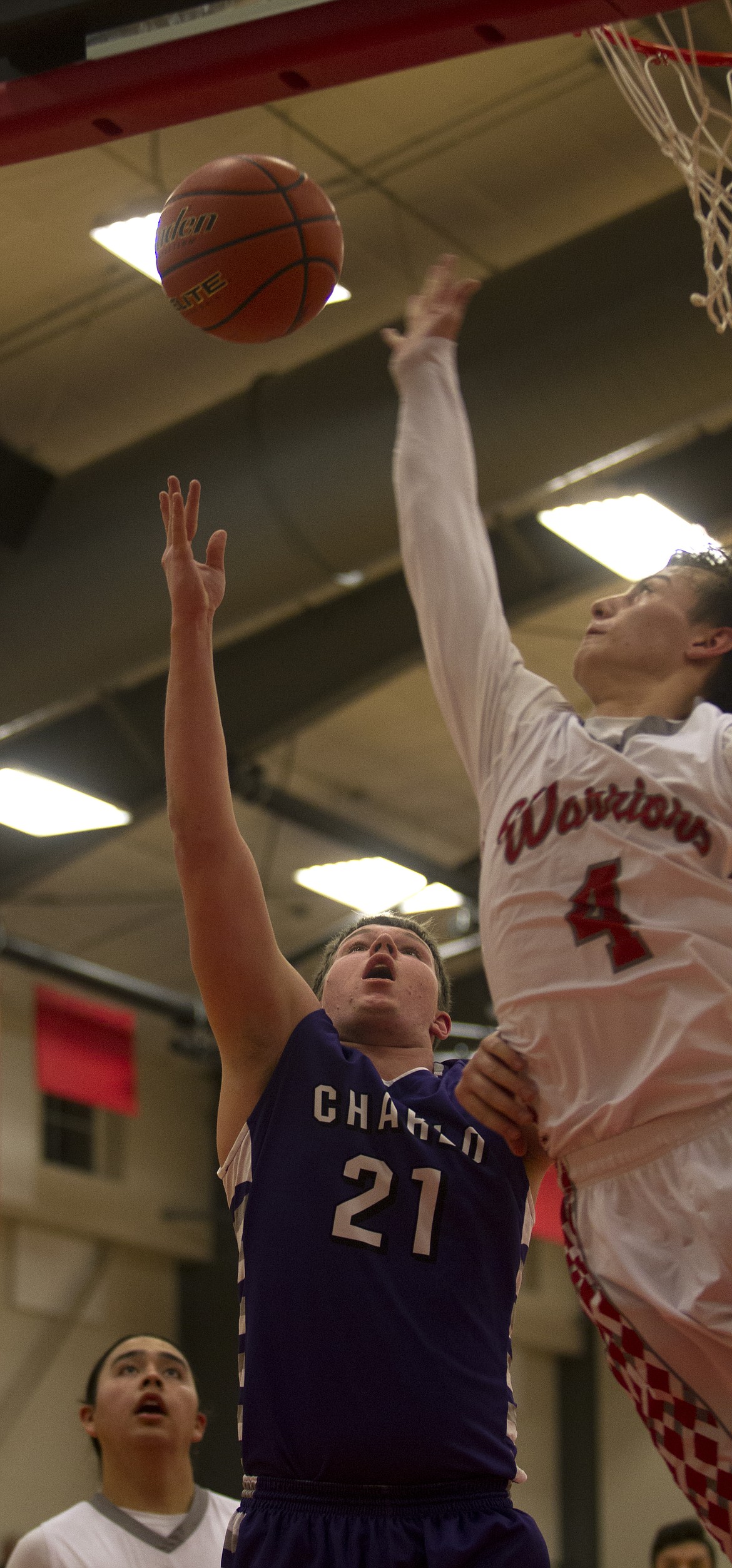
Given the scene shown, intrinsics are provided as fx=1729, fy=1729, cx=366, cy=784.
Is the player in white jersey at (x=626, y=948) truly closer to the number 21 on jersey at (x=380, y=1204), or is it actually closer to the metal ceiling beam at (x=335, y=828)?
the number 21 on jersey at (x=380, y=1204)

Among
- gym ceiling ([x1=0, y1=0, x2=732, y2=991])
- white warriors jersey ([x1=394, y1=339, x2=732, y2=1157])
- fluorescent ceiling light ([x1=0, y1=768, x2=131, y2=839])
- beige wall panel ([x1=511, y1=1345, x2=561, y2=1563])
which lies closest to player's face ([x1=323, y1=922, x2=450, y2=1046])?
white warriors jersey ([x1=394, y1=339, x2=732, y2=1157])

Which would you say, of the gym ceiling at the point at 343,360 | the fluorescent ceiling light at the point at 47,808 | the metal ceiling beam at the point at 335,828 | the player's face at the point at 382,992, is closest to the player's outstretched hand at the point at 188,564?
the player's face at the point at 382,992

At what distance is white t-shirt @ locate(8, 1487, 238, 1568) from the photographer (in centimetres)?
411

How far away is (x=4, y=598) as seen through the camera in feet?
27.5

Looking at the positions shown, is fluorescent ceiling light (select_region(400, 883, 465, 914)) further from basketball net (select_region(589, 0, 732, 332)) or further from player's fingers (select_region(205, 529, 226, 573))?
player's fingers (select_region(205, 529, 226, 573))

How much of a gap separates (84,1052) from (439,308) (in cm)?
1014

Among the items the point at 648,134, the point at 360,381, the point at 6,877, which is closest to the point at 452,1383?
the point at 360,381

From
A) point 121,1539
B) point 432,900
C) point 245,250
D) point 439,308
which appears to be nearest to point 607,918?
point 439,308

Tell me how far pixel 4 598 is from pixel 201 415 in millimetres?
1333

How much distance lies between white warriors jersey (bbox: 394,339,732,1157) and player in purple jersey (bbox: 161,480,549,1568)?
1.37ft

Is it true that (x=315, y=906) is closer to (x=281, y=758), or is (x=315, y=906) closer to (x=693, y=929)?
(x=281, y=758)

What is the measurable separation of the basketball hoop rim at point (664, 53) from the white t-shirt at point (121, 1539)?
375 centimetres

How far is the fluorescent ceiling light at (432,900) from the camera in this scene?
13.9 meters

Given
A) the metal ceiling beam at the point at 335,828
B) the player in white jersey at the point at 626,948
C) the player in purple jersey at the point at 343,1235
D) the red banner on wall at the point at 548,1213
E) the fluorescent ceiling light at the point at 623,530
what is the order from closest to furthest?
the player in white jersey at the point at 626,948, the player in purple jersey at the point at 343,1235, the fluorescent ceiling light at the point at 623,530, the metal ceiling beam at the point at 335,828, the red banner on wall at the point at 548,1213
